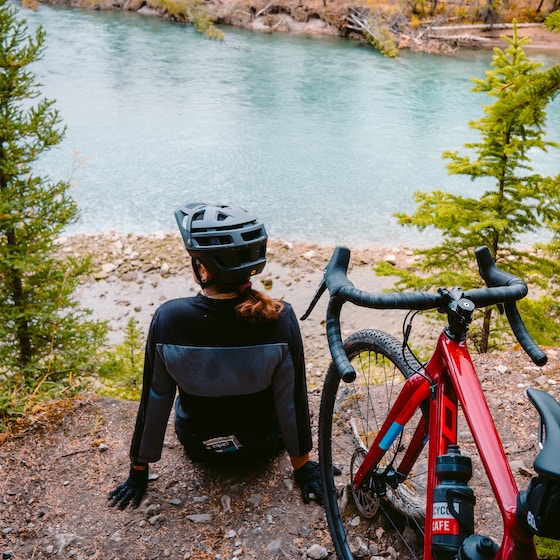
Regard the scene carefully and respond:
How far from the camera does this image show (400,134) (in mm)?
17250

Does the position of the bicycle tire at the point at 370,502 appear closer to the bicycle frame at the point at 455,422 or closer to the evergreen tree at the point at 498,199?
the bicycle frame at the point at 455,422

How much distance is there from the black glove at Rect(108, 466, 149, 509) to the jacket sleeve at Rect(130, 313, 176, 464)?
146mm

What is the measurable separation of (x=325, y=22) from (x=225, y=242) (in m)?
32.8

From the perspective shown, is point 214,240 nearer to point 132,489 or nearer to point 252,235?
point 252,235

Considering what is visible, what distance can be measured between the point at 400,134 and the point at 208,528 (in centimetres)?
1594

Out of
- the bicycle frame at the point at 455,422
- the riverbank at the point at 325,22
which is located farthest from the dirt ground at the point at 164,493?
the riverbank at the point at 325,22

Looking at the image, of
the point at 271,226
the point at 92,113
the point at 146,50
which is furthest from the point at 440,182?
the point at 146,50

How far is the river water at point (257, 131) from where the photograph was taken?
42.5 feet

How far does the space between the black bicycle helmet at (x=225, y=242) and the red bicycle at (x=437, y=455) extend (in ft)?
2.18

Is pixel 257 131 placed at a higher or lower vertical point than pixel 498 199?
lower

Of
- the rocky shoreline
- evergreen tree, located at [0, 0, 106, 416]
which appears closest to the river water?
the rocky shoreline

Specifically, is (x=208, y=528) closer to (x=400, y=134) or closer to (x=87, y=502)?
(x=87, y=502)

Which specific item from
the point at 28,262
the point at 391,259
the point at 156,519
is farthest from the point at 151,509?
the point at 391,259

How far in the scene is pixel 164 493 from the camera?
3.33 meters
